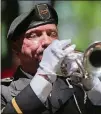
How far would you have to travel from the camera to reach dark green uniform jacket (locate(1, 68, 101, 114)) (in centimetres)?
229

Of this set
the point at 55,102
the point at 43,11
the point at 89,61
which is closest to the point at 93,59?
the point at 89,61

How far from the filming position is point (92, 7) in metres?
6.04

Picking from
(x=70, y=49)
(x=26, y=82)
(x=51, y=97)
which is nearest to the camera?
(x=70, y=49)

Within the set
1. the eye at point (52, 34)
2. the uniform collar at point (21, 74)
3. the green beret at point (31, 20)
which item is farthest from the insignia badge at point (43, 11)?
the uniform collar at point (21, 74)

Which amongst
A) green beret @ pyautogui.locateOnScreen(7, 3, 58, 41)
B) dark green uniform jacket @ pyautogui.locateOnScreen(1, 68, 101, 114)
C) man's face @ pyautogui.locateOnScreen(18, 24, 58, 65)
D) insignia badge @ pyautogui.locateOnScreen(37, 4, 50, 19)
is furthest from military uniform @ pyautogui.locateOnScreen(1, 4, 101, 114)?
insignia badge @ pyautogui.locateOnScreen(37, 4, 50, 19)

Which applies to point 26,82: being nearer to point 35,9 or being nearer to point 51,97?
point 51,97

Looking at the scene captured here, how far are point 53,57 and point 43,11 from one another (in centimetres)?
51

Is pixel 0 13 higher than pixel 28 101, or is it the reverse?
pixel 28 101

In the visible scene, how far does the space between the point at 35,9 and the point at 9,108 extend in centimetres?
63

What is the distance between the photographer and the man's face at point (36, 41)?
247 centimetres

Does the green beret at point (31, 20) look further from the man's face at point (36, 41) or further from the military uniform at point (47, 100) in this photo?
the military uniform at point (47, 100)

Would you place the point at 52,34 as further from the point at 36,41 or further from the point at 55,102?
the point at 55,102

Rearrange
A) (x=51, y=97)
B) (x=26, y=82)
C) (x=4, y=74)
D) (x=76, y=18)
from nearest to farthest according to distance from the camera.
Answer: (x=51, y=97), (x=26, y=82), (x=4, y=74), (x=76, y=18)

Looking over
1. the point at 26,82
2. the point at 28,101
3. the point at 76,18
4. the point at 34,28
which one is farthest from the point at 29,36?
the point at 76,18
